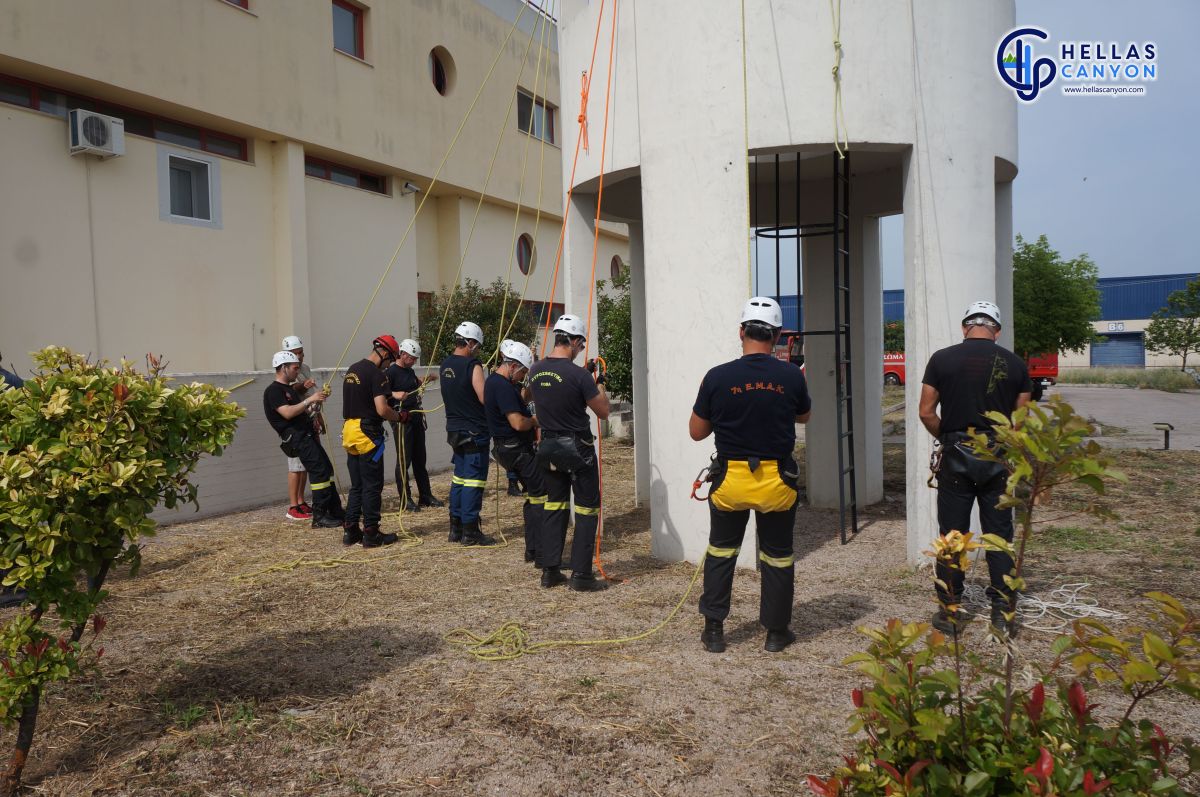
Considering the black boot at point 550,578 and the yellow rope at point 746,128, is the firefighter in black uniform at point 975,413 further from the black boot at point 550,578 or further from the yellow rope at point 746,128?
the black boot at point 550,578

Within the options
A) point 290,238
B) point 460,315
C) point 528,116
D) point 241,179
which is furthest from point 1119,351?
point 241,179

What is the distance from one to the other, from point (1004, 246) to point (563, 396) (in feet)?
14.2

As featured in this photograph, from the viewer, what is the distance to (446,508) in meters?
9.70

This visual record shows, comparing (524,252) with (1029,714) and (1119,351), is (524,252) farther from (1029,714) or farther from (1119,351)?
(1119,351)

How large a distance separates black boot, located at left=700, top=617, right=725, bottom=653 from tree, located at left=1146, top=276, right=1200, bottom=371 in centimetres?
4018

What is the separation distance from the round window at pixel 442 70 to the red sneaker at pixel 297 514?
9.51 m

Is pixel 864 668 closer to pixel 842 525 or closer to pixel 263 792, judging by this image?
pixel 263 792

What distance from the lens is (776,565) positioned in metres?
4.75

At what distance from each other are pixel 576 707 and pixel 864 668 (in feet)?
6.98

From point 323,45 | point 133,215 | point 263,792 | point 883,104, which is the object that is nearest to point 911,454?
point 883,104

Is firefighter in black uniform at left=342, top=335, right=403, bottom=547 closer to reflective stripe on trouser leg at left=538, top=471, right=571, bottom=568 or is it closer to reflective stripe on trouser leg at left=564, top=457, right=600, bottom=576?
reflective stripe on trouser leg at left=538, top=471, right=571, bottom=568

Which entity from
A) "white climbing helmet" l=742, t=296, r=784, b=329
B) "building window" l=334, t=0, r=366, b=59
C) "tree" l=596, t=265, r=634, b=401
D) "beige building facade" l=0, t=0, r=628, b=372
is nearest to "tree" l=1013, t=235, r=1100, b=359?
"tree" l=596, t=265, r=634, b=401

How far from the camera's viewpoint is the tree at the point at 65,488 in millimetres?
3158

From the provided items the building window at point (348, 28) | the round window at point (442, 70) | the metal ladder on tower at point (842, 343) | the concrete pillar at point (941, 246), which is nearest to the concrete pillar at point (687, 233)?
the metal ladder on tower at point (842, 343)
